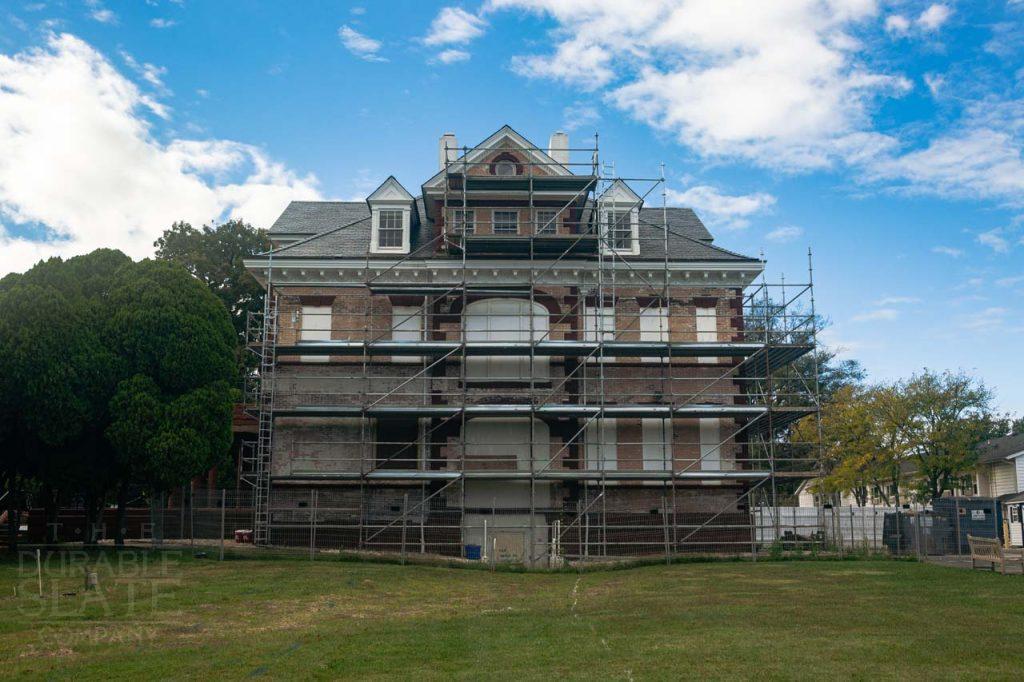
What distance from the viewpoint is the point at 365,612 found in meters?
17.3

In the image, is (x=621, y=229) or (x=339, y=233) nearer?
(x=621, y=229)

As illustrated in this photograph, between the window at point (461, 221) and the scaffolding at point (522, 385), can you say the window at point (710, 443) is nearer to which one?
the scaffolding at point (522, 385)

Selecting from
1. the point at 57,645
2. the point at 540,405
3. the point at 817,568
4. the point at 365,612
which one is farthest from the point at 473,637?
the point at 540,405

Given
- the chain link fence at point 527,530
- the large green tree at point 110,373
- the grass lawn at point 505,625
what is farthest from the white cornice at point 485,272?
the grass lawn at point 505,625

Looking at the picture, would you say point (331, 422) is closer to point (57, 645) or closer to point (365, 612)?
point (365, 612)

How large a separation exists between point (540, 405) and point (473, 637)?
17896mm

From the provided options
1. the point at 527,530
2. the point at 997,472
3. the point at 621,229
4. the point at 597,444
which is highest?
the point at 621,229

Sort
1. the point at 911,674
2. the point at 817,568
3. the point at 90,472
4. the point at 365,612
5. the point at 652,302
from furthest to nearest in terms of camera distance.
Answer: the point at 652,302 < the point at 90,472 < the point at 817,568 < the point at 365,612 < the point at 911,674

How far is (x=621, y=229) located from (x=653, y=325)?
12.1 ft

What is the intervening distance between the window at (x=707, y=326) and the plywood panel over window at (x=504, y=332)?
18.1 ft

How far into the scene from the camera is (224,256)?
165 ft

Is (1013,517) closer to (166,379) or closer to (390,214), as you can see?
(390,214)

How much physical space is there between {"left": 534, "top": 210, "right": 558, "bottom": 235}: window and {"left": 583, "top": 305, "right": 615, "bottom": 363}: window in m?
3.18

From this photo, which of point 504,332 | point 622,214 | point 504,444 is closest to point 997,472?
point 622,214
